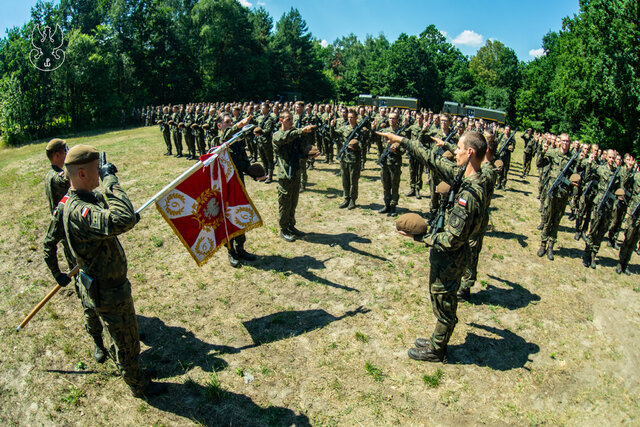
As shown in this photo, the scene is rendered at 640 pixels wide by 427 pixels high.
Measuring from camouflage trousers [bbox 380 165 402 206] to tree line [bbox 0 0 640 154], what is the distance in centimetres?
1900

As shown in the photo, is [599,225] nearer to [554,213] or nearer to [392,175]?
[554,213]

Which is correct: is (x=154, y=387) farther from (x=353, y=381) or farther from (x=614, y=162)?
(x=614, y=162)

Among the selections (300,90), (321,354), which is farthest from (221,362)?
(300,90)

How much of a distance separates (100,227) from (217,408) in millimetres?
2510

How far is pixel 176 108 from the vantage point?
18.9 metres

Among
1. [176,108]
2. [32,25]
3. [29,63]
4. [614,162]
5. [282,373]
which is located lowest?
[282,373]

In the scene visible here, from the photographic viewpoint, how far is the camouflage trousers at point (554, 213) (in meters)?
8.25

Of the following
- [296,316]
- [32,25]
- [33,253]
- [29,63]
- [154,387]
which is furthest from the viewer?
[32,25]

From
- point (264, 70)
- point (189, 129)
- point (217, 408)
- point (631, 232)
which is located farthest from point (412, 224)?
point (264, 70)

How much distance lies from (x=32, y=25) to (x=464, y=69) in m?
61.3

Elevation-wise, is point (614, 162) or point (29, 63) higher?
point (29, 63)

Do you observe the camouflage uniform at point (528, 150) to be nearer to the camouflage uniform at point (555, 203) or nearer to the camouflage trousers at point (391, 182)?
the camouflage uniform at point (555, 203)

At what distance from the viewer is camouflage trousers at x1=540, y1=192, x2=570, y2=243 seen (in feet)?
27.1

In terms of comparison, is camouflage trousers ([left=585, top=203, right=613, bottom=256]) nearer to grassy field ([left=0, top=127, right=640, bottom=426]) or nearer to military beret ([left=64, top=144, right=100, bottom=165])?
grassy field ([left=0, top=127, right=640, bottom=426])
